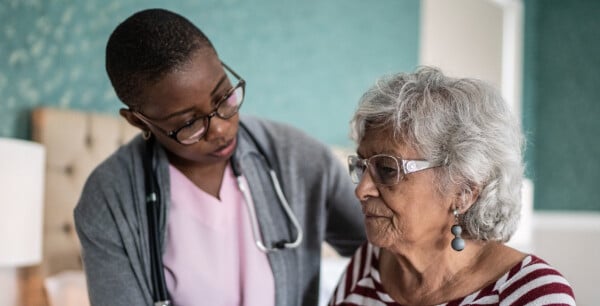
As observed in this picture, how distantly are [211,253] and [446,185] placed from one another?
1.94 feet

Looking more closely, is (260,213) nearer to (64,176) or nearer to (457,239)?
(457,239)

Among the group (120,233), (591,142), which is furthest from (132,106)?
(591,142)

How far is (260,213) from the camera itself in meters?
1.68

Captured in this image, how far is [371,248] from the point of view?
67.5 inches

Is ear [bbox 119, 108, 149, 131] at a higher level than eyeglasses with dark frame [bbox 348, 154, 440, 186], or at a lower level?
higher

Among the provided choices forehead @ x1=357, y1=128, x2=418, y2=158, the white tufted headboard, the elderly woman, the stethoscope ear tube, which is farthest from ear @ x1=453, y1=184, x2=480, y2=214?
the white tufted headboard

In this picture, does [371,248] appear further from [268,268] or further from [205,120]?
[205,120]

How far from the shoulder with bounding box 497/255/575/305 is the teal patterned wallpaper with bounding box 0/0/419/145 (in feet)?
5.61

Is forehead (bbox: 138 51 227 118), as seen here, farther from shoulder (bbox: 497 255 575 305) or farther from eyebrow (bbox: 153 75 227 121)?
shoulder (bbox: 497 255 575 305)

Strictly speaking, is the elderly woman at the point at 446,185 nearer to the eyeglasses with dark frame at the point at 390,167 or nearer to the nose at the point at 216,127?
the eyeglasses with dark frame at the point at 390,167

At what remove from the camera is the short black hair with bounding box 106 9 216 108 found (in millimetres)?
1431

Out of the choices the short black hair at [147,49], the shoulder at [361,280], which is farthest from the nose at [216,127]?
the shoulder at [361,280]

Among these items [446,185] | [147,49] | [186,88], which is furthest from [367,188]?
[147,49]

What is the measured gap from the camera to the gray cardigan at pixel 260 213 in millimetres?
1558
